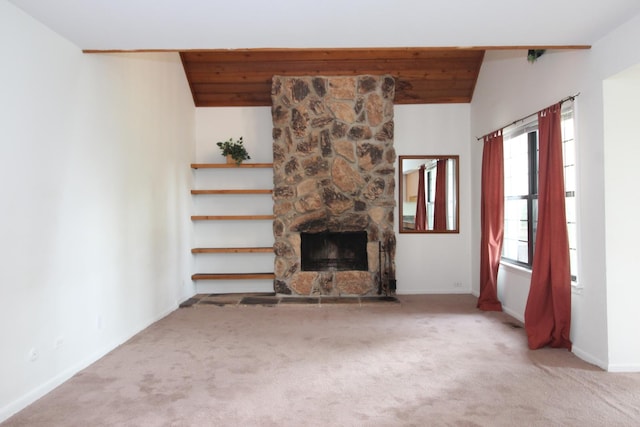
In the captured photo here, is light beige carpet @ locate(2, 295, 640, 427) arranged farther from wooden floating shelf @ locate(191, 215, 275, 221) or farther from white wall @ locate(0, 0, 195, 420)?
wooden floating shelf @ locate(191, 215, 275, 221)

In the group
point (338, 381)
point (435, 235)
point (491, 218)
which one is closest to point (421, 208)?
point (435, 235)

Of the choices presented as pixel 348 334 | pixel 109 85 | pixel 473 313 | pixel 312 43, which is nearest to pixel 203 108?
pixel 109 85

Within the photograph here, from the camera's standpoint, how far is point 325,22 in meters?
2.63

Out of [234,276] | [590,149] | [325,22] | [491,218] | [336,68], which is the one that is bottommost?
[234,276]

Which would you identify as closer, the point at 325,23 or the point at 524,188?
the point at 325,23

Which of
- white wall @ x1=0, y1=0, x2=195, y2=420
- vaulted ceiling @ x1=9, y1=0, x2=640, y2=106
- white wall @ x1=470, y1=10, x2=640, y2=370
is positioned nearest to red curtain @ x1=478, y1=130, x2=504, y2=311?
white wall @ x1=470, y1=10, x2=640, y2=370

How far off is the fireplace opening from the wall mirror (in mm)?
699

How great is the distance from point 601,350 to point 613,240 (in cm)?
83

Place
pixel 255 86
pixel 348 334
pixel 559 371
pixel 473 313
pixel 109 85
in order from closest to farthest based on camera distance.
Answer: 1. pixel 559 371
2. pixel 109 85
3. pixel 348 334
4. pixel 473 313
5. pixel 255 86

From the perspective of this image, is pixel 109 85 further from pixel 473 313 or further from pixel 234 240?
pixel 473 313

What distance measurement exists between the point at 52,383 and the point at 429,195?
4864mm

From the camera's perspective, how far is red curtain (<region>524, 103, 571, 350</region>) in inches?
133

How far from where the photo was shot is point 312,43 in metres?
3.00

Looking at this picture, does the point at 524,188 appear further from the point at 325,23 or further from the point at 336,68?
the point at 325,23
